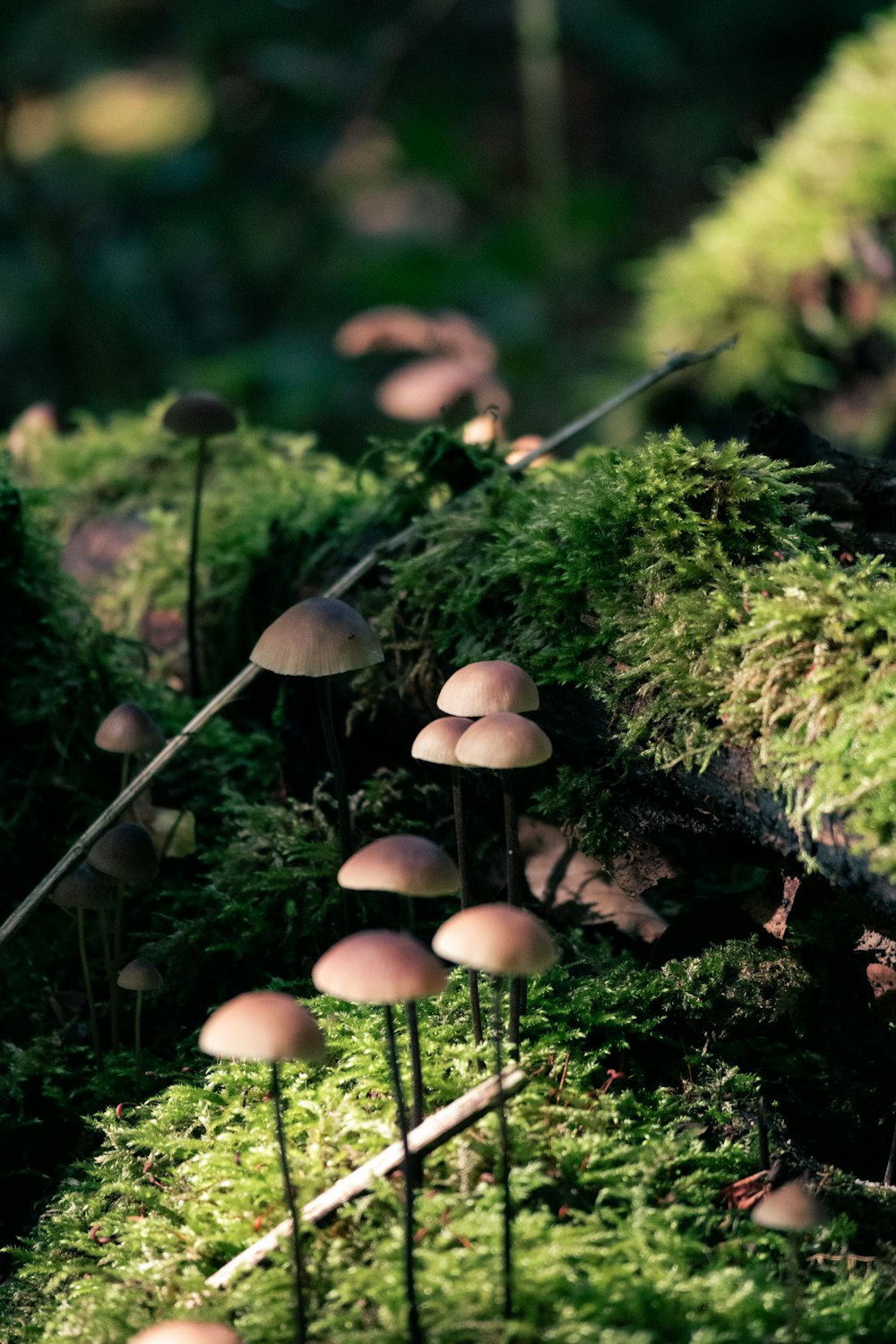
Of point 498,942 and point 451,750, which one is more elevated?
point 451,750

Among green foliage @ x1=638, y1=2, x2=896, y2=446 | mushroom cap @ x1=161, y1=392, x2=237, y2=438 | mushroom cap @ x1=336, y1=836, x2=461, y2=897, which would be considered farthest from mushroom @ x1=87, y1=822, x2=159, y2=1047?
green foliage @ x1=638, y1=2, x2=896, y2=446

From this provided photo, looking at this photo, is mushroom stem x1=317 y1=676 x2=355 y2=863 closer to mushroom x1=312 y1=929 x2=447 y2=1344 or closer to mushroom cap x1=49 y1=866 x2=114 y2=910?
mushroom cap x1=49 y1=866 x2=114 y2=910

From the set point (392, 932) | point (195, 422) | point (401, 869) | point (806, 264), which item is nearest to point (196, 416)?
point (195, 422)

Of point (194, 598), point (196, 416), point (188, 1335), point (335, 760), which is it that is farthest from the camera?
point (194, 598)

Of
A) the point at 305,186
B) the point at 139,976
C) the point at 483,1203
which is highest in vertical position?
the point at 305,186

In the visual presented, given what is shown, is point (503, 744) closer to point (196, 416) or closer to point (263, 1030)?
point (263, 1030)

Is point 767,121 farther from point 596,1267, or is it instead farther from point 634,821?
point 596,1267
